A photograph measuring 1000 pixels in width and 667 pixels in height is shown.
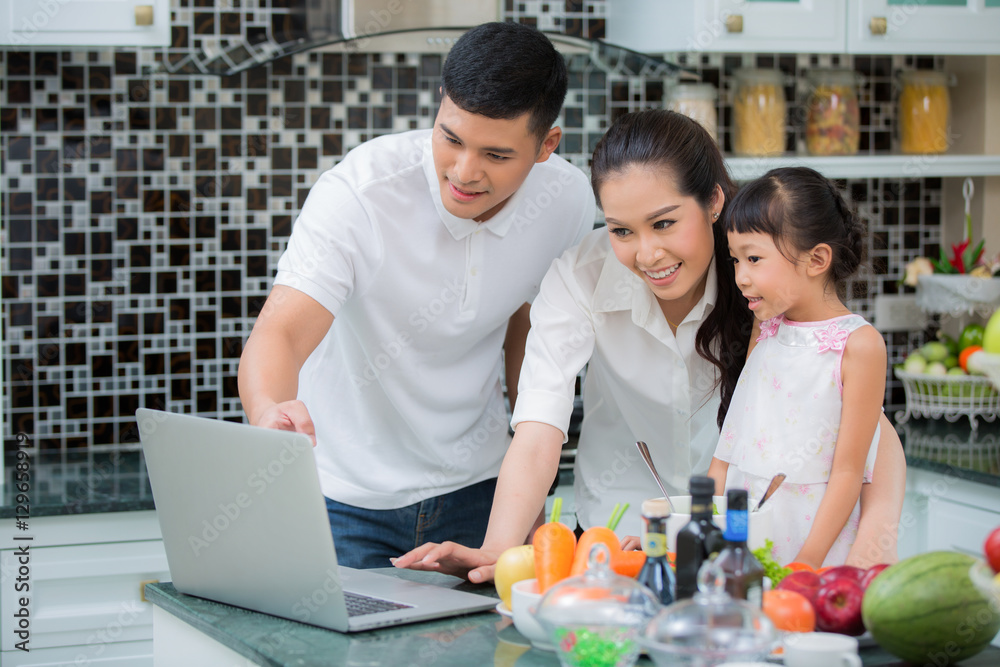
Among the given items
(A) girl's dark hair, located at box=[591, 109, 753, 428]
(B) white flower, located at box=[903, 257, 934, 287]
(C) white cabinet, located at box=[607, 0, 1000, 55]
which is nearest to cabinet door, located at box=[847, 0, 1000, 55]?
(C) white cabinet, located at box=[607, 0, 1000, 55]

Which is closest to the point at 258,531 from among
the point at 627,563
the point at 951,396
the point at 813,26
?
the point at 627,563

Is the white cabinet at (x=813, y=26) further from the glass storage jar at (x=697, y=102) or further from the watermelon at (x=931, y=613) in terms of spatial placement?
the watermelon at (x=931, y=613)

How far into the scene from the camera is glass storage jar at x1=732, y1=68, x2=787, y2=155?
8.78 ft

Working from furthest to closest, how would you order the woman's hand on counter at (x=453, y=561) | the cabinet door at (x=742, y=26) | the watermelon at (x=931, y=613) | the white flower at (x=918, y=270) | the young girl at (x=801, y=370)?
the white flower at (x=918, y=270) → the cabinet door at (x=742, y=26) → the young girl at (x=801, y=370) → the woman's hand on counter at (x=453, y=561) → the watermelon at (x=931, y=613)

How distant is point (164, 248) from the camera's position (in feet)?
8.46

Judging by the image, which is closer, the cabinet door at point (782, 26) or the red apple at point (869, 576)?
the red apple at point (869, 576)

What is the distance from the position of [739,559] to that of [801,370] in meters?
0.53

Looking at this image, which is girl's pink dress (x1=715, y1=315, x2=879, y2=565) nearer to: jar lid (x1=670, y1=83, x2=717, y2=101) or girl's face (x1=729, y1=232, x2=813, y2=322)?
girl's face (x1=729, y1=232, x2=813, y2=322)

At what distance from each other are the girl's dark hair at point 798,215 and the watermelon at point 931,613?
1.91 ft

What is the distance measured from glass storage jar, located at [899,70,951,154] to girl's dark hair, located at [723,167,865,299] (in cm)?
146

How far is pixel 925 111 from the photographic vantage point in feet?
9.07

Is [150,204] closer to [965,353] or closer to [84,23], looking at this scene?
[84,23]

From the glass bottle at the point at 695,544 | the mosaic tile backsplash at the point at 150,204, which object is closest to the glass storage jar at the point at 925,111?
the mosaic tile backsplash at the point at 150,204

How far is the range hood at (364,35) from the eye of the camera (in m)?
2.23
